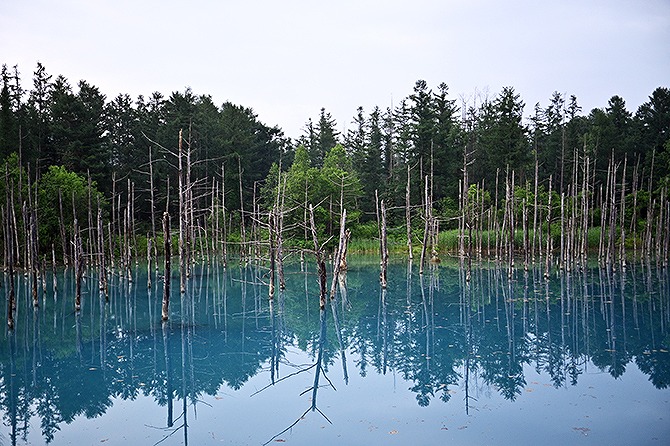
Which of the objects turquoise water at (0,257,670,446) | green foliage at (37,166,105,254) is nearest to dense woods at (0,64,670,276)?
green foliage at (37,166,105,254)

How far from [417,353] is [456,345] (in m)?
1.02

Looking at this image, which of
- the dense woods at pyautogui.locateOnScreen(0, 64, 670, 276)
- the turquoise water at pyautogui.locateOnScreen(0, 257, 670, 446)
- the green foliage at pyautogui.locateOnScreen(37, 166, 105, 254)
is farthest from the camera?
the dense woods at pyautogui.locateOnScreen(0, 64, 670, 276)

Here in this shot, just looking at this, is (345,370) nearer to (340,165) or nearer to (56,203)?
(56,203)

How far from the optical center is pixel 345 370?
35.1ft

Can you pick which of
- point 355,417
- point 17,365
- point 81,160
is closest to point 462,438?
point 355,417

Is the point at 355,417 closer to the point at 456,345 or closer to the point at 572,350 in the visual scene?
the point at 456,345

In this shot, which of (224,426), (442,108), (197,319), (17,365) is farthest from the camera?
(442,108)

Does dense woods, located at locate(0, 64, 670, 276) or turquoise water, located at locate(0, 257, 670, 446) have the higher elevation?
dense woods, located at locate(0, 64, 670, 276)

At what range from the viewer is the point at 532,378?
31.7ft

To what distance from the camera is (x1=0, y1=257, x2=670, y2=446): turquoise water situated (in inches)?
300

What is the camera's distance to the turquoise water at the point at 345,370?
7.61 metres

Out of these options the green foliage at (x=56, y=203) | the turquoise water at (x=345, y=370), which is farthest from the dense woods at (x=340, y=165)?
the turquoise water at (x=345, y=370)

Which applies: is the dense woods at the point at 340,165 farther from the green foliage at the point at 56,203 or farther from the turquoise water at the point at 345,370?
the turquoise water at the point at 345,370

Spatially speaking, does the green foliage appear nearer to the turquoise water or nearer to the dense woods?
the dense woods
